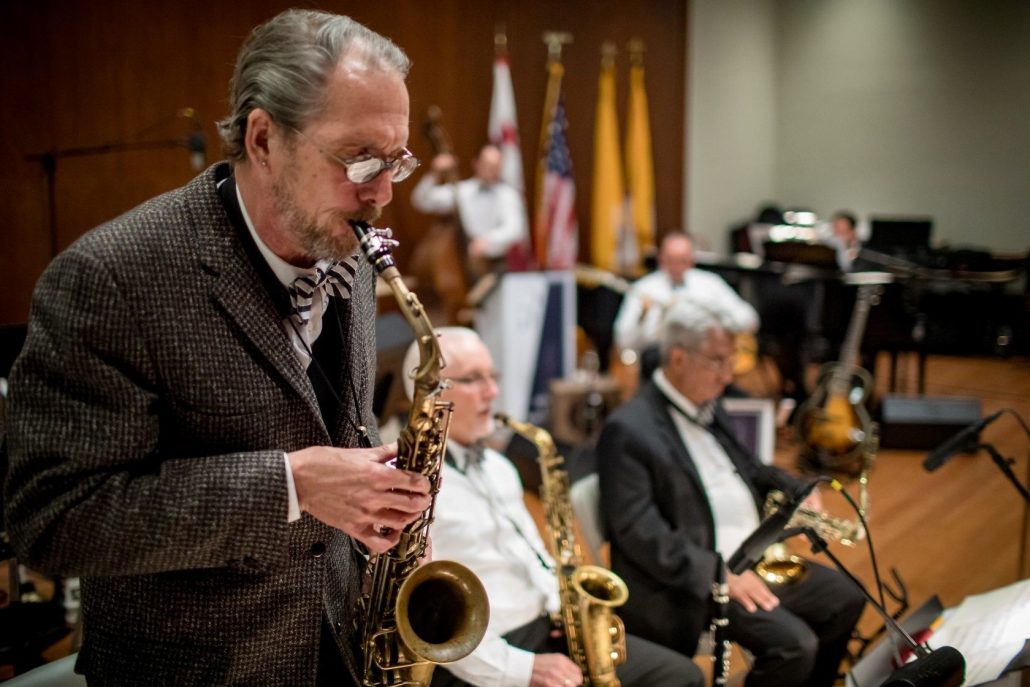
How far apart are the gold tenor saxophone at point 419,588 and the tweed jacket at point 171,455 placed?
169 mm

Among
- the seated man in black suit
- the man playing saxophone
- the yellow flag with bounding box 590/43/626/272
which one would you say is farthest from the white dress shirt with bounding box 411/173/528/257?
the man playing saxophone

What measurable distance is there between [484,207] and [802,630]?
5.16 metres

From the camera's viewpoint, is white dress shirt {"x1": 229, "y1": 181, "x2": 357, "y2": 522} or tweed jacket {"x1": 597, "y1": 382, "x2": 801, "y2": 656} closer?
white dress shirt {"x1": 229, "y1": 181, "x2": 357, "y2": 522}

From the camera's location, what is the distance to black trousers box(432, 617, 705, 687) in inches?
96.5

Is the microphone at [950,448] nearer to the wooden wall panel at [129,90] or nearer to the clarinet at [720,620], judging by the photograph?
the clarinet at [720,620]

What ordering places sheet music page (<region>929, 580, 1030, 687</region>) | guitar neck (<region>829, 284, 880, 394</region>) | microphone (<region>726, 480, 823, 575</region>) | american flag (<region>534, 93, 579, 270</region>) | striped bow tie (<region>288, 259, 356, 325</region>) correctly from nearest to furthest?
striped bow tie (<region>288, 259, 356, 325</region>) < sheet music page (<region>929, 580, 1030, 687</region>) < microphone (<region>726, 480, 823, 575</region>) < guitar neck (<region>829, 284, 880, 394</region>) < american flag (<region>534, 93, 579, 270</region>)

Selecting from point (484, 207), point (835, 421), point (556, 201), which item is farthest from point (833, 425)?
point (556, 201)

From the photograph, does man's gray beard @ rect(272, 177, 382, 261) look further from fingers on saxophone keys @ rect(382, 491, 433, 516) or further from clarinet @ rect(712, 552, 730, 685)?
clarinet @ rect(712, 552, 730, 685)

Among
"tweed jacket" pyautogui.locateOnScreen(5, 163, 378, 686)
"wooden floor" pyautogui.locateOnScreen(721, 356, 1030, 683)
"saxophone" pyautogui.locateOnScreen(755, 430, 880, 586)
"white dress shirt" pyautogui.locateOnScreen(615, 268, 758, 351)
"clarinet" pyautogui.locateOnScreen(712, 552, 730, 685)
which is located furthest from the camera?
"white dress shirt" pyautogui.locateOnScreen(615, 268, 758, 351)

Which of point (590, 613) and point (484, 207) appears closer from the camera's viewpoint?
point (590, 613)

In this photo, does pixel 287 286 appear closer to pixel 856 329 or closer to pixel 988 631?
pixel 988 631

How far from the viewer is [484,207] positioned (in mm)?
7371

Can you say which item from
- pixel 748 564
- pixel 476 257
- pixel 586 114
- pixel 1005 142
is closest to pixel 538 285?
pixel 476 257

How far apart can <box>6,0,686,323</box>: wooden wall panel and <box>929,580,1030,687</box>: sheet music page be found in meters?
2.92
